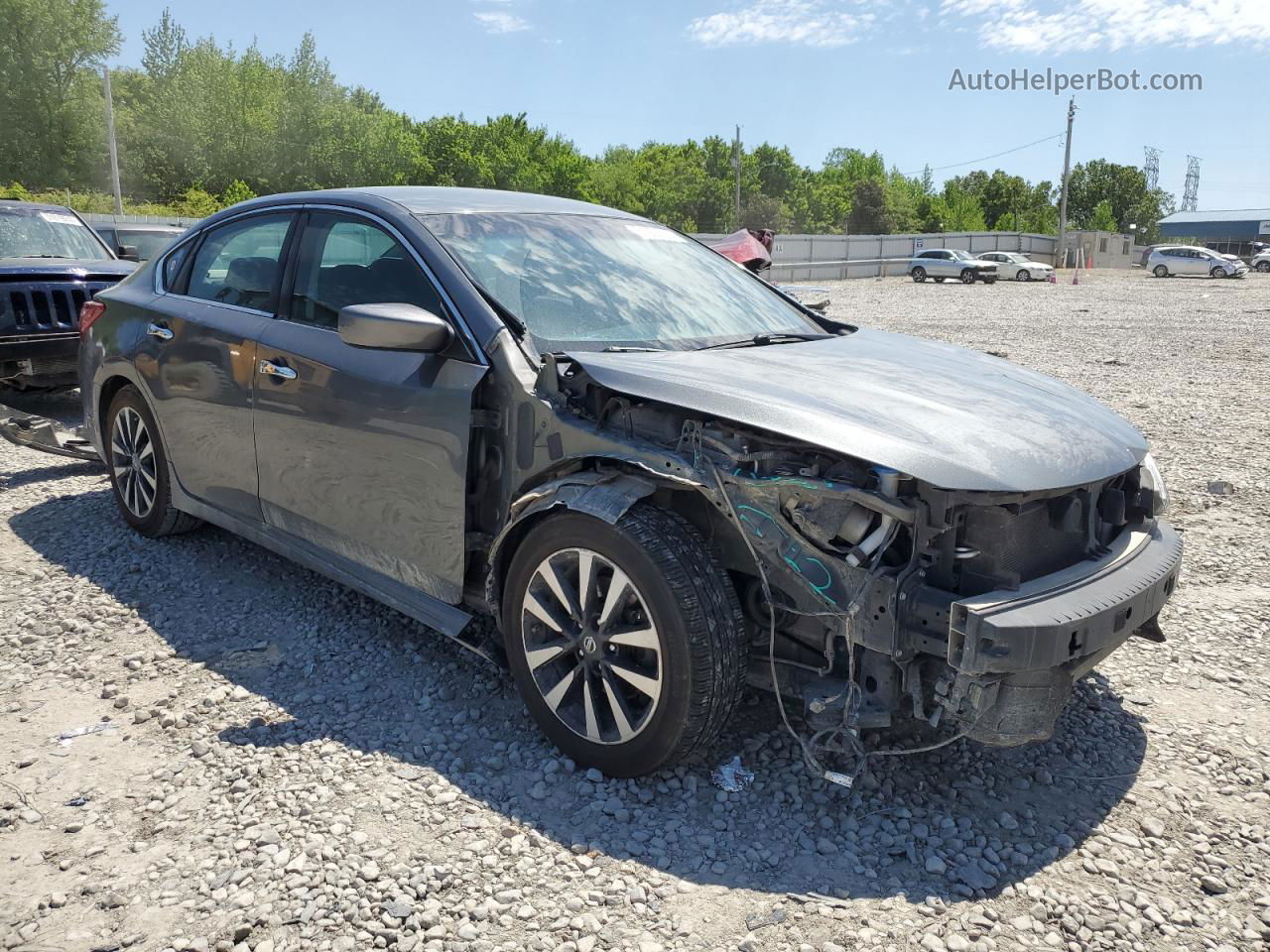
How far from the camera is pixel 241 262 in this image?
4.42 meters

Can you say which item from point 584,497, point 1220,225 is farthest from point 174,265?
point 1220,225

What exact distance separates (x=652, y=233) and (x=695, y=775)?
2.35m

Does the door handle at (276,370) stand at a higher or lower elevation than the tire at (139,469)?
higher

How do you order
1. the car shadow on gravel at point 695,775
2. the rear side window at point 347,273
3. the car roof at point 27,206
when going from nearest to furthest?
1. the car shadow on gravel at point 695,775
2. the rear side window at point 347,273
3. the car roof at point 27,206

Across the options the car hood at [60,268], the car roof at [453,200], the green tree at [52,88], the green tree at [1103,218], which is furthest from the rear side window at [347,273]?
the green tree at [1103,218]

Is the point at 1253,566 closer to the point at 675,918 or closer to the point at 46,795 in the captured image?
the point at 675,918

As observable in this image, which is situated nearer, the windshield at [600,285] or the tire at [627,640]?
the tire at [627,640]

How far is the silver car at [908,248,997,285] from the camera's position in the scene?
4184 cm

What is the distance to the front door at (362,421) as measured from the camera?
130 inches

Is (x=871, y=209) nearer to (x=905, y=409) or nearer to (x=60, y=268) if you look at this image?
(x=60, y=268)

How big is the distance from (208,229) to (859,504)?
11.9 feet

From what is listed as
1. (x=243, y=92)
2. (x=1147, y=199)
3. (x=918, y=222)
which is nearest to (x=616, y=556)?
(x=243, y=92)

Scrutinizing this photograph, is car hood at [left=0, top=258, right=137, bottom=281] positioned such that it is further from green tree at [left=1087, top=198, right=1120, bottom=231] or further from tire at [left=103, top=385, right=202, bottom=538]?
green tree at [left=1087, top=198, right=1120, bottom=231]

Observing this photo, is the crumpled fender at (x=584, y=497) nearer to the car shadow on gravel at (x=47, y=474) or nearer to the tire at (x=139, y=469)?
the tire at (x=139, y=469)
